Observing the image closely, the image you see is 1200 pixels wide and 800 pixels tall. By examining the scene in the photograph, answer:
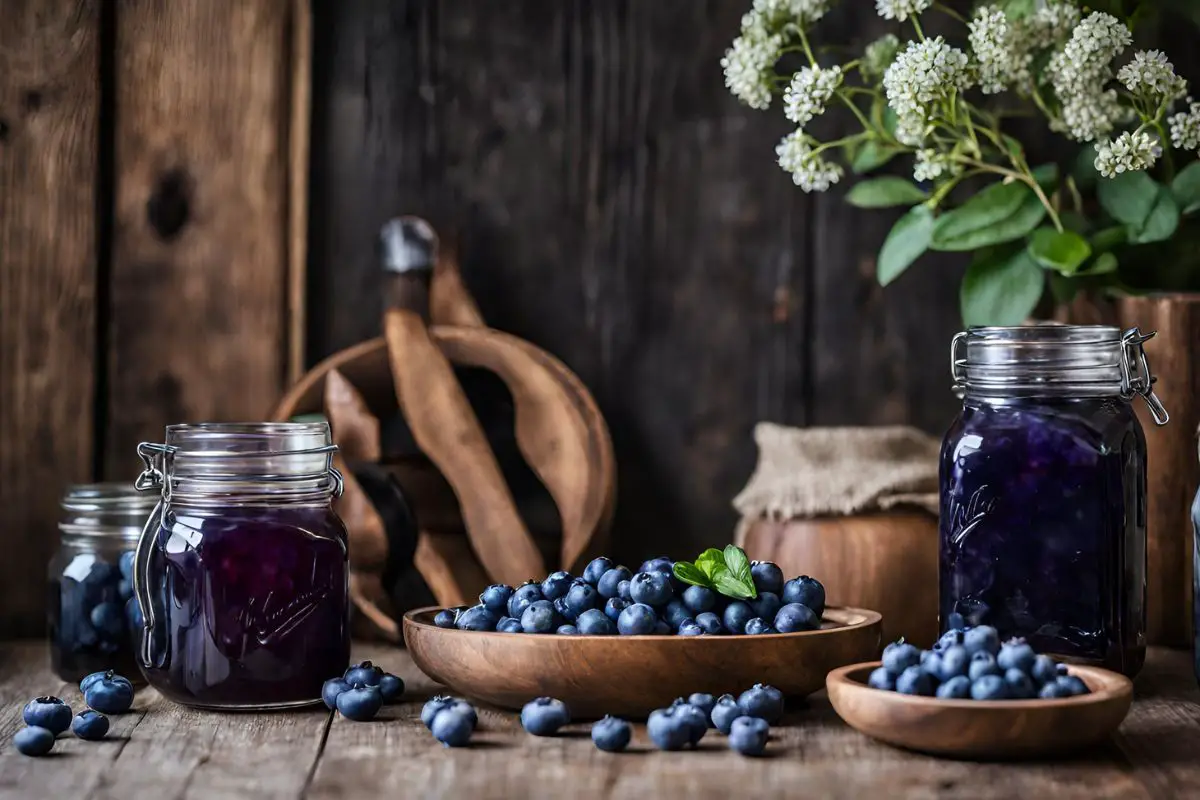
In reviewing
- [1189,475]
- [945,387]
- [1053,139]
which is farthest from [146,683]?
[1053,139]

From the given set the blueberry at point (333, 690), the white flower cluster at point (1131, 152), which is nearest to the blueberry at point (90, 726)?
the blueberry at point (333, 690)

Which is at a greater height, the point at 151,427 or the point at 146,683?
the point at 151,427

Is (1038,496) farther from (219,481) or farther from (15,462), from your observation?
(15,462)

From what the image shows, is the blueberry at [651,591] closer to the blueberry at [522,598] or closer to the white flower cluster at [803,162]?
the blueberry at [522,598]

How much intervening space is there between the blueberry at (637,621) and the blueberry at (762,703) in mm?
97

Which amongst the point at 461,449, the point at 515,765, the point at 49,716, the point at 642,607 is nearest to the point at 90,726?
the point at 49,716

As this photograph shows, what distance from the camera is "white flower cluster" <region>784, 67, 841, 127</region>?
132cm

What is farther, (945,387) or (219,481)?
(945,387)

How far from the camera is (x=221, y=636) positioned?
1110mm

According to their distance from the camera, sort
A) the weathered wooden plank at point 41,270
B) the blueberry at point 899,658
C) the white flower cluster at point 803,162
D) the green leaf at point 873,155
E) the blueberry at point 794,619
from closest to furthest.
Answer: the blueberry at point 899,658, the blueberry at point 794,619, the white flower cluster at point 803,162, the green leaf at point 873,155, the weathered wooden plank at point 41,270

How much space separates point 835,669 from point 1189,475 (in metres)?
0.60

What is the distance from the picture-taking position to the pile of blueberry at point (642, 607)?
3.56ft

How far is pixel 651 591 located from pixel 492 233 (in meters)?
0.73

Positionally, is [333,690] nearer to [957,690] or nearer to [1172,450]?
[957,690]
